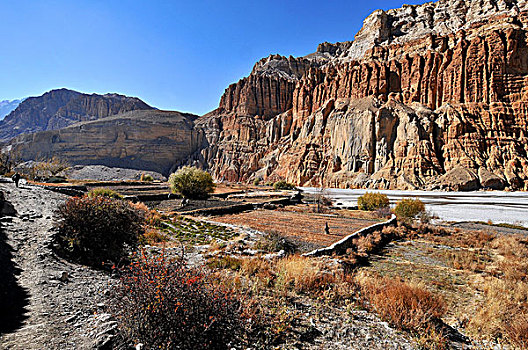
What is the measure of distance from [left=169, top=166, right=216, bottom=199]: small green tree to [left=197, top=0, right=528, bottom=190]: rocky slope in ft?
157

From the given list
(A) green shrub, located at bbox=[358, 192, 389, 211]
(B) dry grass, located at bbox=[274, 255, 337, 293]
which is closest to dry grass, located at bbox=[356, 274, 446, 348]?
(B) dry grass, located at bbox=[274, 255, 337, 293]

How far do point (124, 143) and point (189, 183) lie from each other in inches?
3510

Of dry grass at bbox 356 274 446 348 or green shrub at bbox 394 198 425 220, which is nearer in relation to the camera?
dry grass at bbox 356 274 446 348

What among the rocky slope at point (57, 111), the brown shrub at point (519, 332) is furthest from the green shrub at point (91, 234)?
the rocky slope at point (57, 111)

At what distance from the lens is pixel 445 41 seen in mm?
75500

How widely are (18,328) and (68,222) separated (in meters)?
4.41

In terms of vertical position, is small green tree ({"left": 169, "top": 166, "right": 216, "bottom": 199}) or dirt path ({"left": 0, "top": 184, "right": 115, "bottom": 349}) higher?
small green tree ({"left": 169, "top": 166, "right": 216, "bottom": 199})

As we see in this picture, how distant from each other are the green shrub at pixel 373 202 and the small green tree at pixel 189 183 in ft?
70.2

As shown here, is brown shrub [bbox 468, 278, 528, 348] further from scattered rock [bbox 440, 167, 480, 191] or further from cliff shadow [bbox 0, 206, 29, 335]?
scattered rock [bbox 440, 167, 480, 191]

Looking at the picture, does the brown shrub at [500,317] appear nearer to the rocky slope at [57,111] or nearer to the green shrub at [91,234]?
the green shrub at [91,234]

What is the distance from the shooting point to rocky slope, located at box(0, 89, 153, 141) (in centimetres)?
14325

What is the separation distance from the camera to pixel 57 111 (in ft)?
481

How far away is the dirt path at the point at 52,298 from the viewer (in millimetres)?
3457

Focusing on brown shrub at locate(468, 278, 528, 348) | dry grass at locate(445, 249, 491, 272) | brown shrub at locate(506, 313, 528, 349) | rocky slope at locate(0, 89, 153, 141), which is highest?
rocky slope at locate(0, 89, 153, 141)
